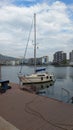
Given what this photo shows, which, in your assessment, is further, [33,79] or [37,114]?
[33,79]

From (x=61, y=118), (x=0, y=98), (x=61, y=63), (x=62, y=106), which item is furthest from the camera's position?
(x=61, y=63)

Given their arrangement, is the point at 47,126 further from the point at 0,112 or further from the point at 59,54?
the point at 59,54

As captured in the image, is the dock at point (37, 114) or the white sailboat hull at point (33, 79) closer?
the dock at point (37, 114)

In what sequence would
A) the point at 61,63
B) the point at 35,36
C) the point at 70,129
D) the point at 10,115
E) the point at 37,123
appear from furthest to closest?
the point at 61,63 → the point at 35,36 → the point at 10,115 → the point at 37,123 → the point at 70,129

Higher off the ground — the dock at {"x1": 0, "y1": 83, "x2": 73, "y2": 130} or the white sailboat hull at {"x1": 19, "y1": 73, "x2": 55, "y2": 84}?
the dock at {"x1": 0, "y1": 83, "x2": 73, "y2": 130}

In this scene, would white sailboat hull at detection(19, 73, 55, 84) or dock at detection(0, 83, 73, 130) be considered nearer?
dock at detection(0, 83, 73, 130)

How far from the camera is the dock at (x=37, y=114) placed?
26.9ft

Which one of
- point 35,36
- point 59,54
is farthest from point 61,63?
point 35,36

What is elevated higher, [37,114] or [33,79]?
[37,114]

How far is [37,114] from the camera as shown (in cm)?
966

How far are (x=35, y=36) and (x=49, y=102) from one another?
93.2 ft

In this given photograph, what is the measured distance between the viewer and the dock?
8.19 m

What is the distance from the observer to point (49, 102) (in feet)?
39.1

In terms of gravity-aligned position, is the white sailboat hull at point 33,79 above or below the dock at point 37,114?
below
